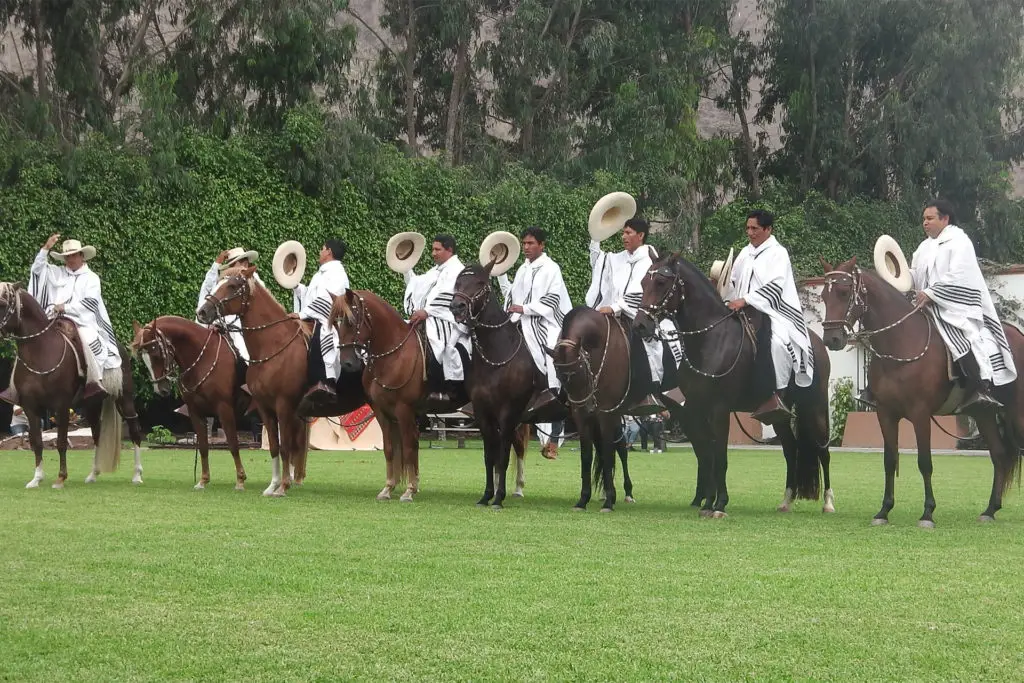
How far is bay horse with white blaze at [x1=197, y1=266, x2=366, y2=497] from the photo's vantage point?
14.7 m

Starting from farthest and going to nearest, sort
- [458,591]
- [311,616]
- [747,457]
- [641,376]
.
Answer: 1. [747,457]
2. [641,376]
3. [458,591]
4. [311,616]

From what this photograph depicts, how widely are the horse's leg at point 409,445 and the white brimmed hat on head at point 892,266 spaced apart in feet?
15.6

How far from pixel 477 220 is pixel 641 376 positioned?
19.6m

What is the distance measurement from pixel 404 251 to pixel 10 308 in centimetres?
438

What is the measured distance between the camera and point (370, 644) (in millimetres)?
6102

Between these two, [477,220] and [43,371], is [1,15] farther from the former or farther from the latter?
[43,371]

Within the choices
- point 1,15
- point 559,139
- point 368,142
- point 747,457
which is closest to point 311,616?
point 747,457

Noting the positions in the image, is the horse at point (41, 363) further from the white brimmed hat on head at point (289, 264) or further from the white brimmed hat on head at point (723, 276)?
the white brimmed hat on head at point (723, 276)

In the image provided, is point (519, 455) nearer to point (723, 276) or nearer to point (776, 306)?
point (723, 276)

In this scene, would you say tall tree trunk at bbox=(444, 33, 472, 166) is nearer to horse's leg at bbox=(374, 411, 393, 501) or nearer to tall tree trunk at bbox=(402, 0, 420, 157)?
tall tree trunk at bbox=(402, 0, 420, 157)

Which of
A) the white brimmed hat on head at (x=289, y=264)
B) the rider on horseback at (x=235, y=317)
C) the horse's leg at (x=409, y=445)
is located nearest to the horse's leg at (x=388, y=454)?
the horse's leg at (x=409, y=445)

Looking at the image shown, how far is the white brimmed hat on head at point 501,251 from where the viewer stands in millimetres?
14109

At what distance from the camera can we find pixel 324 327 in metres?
14.9

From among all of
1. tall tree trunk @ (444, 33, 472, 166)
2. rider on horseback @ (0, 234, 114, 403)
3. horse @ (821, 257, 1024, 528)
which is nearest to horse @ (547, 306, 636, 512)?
horse @ (821, 257, 1024, 528)
